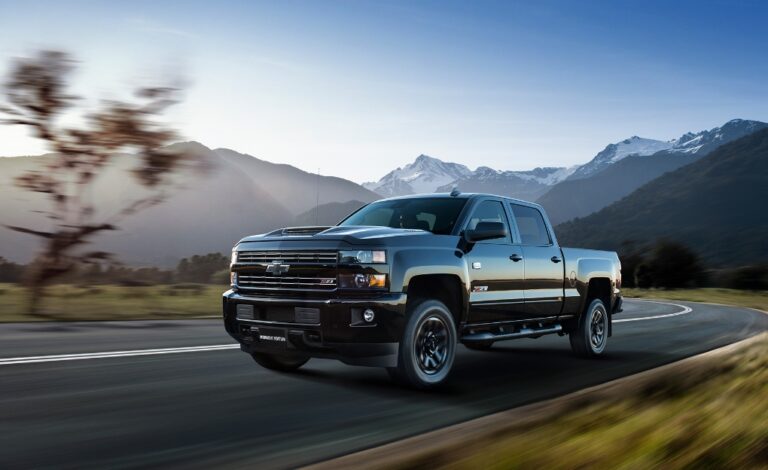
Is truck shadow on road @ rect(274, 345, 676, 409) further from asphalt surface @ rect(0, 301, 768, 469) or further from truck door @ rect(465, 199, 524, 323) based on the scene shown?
truck door @ rect(465, 199, 524, 323)

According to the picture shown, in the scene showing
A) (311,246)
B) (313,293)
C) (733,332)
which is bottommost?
(733,332)

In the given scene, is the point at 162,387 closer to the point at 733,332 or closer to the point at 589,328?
the point at 589,328

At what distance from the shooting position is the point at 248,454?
4.53 metres

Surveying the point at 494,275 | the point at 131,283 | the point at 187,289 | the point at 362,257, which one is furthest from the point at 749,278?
the point at 362,257

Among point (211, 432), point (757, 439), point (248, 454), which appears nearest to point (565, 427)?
point (757, 439)

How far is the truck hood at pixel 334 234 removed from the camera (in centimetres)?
656

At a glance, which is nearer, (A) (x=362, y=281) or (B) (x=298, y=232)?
(A) (x=362, y=281)

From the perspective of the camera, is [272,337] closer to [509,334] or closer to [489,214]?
[509,334]

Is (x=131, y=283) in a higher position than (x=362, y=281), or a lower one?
lower

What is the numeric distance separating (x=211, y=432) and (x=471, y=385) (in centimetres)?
309

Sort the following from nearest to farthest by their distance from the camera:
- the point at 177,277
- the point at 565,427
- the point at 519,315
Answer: the point at 565,427
the point at 519,315
the point at 177,277

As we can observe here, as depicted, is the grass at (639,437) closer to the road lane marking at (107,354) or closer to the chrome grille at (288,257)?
the chrome grille at (288,257)

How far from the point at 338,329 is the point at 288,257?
0.87 meters

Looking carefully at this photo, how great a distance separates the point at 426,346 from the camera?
6875 millimetres
